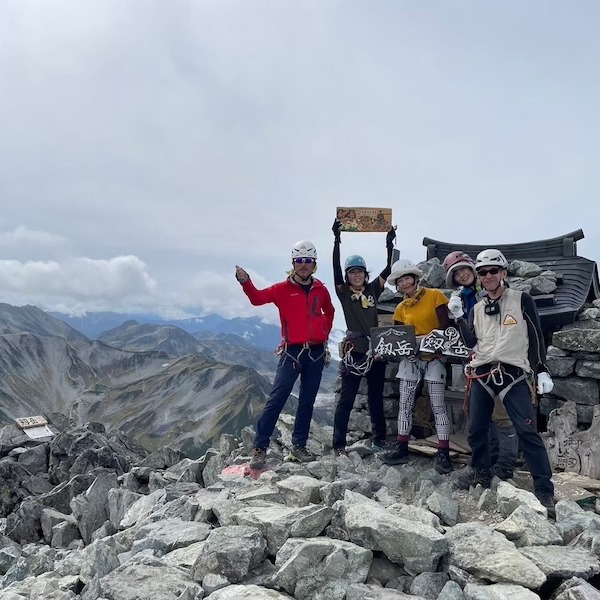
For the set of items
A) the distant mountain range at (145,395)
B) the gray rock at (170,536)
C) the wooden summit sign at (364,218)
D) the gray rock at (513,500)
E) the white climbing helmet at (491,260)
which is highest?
the wooden summit sign at (364,218)

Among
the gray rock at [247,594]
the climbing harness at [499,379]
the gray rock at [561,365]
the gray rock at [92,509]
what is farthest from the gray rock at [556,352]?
the gray rock at [92,509]

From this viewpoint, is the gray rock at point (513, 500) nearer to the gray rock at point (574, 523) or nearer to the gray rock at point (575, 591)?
the gray rock at point (574, 523)

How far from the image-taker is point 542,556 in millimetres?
4547

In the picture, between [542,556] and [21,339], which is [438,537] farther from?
[21,339]

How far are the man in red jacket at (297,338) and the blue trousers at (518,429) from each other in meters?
2.78

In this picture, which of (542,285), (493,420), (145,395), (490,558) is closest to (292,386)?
(493,420)

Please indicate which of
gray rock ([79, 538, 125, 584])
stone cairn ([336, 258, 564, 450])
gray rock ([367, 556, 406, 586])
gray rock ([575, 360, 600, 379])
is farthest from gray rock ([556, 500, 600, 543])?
gray rock ([79, 538, 125, 584])

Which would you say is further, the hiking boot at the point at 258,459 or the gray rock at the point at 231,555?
the hiking boot at the point at 258,459

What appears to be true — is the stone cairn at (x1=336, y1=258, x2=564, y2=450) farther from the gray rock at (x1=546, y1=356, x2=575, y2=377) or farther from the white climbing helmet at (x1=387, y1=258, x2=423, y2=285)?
the white climbing helmet at (x1=387, y1=258, x2=423, y2=285)

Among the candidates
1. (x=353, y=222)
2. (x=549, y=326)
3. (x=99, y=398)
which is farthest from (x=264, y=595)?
(x=99, y=398)

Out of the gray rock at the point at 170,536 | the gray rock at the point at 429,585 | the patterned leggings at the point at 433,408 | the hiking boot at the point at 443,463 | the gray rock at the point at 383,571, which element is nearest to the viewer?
the gray rock at the point at 429,585

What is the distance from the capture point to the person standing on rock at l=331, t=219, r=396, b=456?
28.6 feet

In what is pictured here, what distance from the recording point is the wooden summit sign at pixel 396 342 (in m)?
7.82

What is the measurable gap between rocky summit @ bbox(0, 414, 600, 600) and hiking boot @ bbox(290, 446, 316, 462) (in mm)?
238
